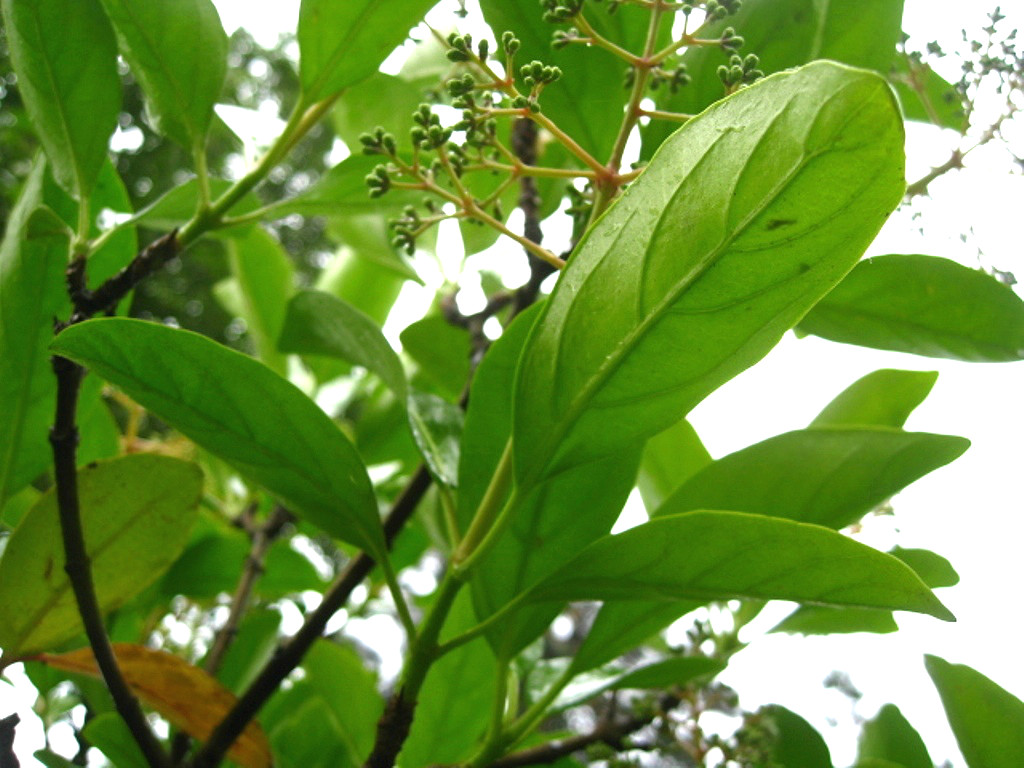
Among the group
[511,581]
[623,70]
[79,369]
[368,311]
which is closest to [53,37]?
[79,369]

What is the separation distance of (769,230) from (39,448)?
0.64 m

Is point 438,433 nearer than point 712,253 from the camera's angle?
No

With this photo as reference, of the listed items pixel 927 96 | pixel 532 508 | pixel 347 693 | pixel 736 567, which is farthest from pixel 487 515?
pixel 927 96

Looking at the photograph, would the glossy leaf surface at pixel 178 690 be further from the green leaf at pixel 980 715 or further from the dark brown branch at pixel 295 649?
the green leaf at pixel 980 715

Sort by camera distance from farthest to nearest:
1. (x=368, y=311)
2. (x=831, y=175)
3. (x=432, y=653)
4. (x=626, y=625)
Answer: (x=368, y=311), (x=626, y=625), (x=432, y=653), (x=831, y=175)

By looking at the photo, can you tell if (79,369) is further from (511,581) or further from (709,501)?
(709,501)

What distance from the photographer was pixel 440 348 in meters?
1.02

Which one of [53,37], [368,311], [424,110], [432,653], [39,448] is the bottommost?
[432,653]

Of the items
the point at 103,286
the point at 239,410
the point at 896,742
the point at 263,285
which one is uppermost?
the point at 263,285

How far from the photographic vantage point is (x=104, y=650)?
2.12 feet

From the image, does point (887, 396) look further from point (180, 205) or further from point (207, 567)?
point (207, 567)

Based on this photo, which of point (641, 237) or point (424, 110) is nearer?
point (641, 237)

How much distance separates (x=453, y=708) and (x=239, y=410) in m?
0.50

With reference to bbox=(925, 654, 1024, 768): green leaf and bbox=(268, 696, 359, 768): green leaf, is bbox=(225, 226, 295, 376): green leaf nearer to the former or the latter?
bbox=(268, 696, 359, 768): green leaf
